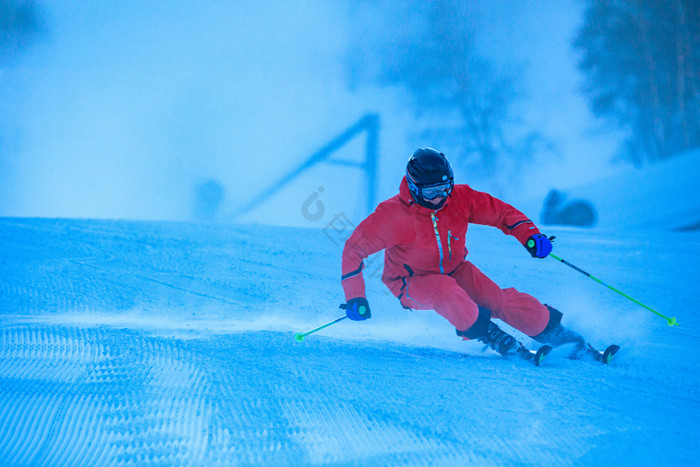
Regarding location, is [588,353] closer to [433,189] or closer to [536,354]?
[536,354]

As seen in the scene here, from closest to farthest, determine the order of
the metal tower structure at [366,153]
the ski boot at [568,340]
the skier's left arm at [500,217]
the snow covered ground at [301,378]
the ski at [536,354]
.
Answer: the snow covered ground at [301,378] → the ski at [536,354] → the ski boot at [568,340] → the skier's left arm at [500,217] → the metal tower structure at [366,153]

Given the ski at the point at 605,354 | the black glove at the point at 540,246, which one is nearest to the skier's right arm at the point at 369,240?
the black glove at the point at 540,246

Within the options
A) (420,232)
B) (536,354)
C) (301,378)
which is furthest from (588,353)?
(301,378)

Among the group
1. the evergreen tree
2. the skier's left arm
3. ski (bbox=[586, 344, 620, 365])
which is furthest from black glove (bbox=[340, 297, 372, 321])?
the evergreen tree

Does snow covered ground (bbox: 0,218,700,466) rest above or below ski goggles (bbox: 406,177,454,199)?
below

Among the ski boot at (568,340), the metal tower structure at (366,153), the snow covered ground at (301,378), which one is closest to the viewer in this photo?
the snow covered ground at (301,378)

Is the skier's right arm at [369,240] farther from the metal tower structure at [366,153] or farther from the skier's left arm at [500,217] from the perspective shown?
the metal tower structure at [366,153]

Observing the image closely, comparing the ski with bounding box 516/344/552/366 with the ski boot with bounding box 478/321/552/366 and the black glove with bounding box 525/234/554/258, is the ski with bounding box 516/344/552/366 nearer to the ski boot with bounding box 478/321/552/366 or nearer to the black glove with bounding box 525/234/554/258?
the ski boot with bounding box 478/321/552/366

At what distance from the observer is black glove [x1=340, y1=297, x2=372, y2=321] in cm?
183

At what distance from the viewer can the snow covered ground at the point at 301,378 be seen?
111cm

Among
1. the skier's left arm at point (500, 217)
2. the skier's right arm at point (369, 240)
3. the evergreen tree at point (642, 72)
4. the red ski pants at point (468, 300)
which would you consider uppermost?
the evergreen tree at point (642, 72)

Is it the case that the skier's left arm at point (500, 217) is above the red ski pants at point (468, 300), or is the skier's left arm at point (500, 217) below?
above

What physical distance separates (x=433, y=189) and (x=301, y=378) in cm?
82

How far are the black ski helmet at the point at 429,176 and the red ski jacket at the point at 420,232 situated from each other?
5cm
